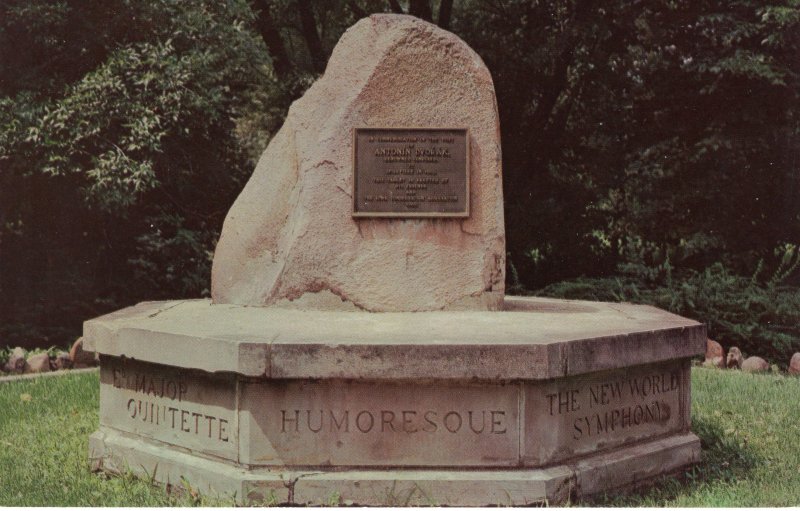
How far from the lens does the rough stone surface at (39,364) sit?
9.54 m

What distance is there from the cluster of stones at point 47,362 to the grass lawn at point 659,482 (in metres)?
0.91

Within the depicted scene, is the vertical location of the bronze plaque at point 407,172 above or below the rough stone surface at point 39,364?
above

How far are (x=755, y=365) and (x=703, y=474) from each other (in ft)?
16.4

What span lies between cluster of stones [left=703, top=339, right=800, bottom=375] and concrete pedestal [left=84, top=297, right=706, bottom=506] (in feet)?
18.0

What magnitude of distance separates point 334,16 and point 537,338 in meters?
13.3

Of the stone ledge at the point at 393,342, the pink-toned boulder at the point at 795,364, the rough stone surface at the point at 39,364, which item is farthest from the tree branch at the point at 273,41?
the stone ledge at the point at 393,342

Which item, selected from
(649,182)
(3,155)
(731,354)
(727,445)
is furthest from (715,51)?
(3,155)

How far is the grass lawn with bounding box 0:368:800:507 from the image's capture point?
4.95 meters

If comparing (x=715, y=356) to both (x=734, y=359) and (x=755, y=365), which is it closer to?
(x=734, y=359)

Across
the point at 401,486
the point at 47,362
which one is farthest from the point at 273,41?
the point at 401,486

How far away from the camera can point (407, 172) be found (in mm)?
6445

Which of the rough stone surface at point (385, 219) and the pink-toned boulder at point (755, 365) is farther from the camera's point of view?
the pink-toned boulder at point (755, 365)

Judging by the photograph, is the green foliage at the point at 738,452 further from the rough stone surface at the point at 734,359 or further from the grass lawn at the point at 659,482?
the rough stone surface at the point at 734,359

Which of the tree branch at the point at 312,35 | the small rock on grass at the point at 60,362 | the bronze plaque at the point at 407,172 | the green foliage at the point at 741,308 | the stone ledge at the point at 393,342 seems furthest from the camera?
the tree branch at the point at 312,35
